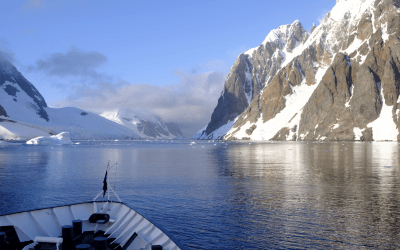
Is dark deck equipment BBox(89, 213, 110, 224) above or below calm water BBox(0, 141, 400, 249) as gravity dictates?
above

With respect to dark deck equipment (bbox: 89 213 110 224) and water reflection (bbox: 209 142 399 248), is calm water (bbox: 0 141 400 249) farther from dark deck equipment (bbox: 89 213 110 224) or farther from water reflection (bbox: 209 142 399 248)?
dark deck equipment (bbox: 89 213 110 224)

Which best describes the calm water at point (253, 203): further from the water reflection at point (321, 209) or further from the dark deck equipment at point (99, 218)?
the dark deck equipment at point (99, 218)

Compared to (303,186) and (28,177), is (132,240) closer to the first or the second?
(303,186)

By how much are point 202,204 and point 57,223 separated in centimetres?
1297

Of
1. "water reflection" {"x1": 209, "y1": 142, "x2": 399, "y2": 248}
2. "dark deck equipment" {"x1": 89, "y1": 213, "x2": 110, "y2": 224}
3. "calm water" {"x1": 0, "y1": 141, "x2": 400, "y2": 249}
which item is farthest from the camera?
"dark deck equipment" {"x1": 89, "y1": 213, "x2": 110, "y2": 224}

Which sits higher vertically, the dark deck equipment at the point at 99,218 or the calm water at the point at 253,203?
the dark deck equipment at the point at 99,218

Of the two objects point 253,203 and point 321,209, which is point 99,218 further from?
point 321,209

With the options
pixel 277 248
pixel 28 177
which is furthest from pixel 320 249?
pixel 28 177

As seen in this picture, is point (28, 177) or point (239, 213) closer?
point (239, 213)

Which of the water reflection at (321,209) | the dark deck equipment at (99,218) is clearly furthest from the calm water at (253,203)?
the dark deck equipment at (99,218)

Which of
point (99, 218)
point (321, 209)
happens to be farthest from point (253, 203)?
point (99, 218)

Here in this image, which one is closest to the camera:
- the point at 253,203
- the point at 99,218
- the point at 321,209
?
the point at 99,218

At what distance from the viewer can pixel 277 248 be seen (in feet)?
57.2

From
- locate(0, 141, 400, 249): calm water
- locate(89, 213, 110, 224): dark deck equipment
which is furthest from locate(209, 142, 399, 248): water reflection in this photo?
locate(89, 213, 110, 224): dark deck equipment
